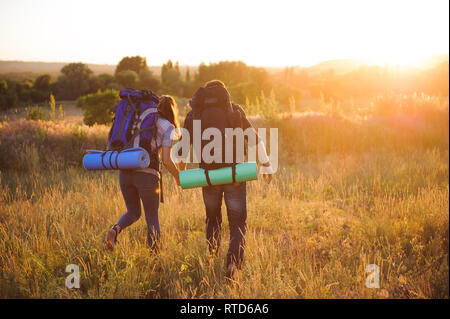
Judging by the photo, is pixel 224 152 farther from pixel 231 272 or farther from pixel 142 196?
pixel 231 272

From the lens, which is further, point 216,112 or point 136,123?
point 136,123

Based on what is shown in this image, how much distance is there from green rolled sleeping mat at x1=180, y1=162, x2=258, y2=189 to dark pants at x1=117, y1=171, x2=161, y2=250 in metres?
0.43

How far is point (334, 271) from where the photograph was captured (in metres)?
3.34

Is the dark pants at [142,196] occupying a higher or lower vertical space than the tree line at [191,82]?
lower

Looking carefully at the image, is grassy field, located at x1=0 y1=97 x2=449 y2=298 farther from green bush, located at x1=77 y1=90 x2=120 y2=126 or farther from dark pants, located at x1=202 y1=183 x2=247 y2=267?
green bush, located at x1=77 y1=90 x2=120 y2=126

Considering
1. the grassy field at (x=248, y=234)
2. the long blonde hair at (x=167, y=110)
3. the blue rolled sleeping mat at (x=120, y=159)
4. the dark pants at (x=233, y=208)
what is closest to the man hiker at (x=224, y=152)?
the dark pants at (x=233, y=208)

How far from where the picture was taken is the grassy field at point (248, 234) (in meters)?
3.09

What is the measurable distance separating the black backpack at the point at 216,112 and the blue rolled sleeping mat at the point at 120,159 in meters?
0.64

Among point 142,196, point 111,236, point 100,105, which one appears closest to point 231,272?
point 142,196

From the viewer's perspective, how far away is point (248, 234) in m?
4.18

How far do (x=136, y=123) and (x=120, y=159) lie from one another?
1.58 ft

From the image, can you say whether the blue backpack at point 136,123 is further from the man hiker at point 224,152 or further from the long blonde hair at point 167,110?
the man hiker at point 224,152
